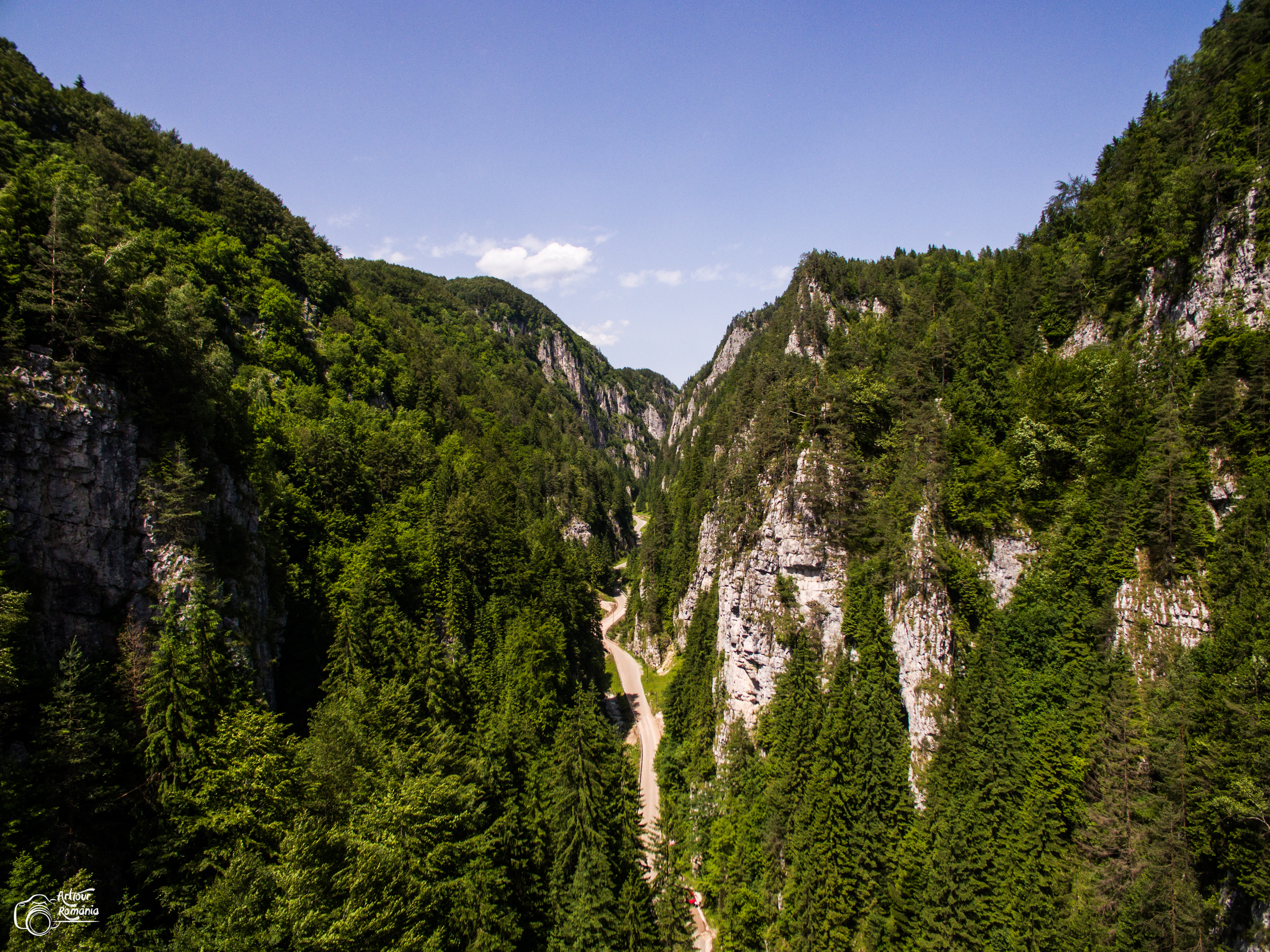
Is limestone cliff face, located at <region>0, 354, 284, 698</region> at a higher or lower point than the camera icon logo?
higher

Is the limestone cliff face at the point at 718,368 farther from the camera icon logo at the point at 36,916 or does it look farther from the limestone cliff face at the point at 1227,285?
the camera icon logo at the point at 36,916

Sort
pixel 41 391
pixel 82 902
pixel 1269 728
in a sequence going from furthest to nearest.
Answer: pixel 1269 728 < pixel 41 391 < pixel 82 902

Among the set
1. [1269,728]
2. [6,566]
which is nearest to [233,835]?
[6,566]

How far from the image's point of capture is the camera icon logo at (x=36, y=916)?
11.4 meters

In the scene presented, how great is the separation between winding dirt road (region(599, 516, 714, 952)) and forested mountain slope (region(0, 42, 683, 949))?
9.96 metres

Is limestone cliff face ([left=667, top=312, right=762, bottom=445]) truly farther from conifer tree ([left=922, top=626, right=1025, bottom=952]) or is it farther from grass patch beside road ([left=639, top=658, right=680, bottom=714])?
conifer tree ([left=922, top=626, right=1025, bottom=952])

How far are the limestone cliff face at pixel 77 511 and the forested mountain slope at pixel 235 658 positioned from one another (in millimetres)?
74

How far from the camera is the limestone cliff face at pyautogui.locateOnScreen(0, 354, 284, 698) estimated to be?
54.7 ft

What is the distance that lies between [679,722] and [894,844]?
2490 centimetres

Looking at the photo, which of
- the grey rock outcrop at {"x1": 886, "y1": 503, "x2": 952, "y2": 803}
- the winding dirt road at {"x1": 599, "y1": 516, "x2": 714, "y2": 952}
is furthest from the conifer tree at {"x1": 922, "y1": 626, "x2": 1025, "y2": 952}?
the winding dirt road at {"x1": 599, "y1": 516, "x2": 714, "y2": 952}

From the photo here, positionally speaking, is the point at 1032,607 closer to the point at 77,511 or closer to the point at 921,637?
the point at 921,637

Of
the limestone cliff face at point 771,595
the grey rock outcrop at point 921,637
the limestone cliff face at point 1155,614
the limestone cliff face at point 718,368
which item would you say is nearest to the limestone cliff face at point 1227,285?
the limestone cliff face at point 1155,614

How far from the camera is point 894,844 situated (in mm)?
29547

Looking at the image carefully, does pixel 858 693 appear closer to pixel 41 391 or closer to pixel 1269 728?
pixel 1269 728
